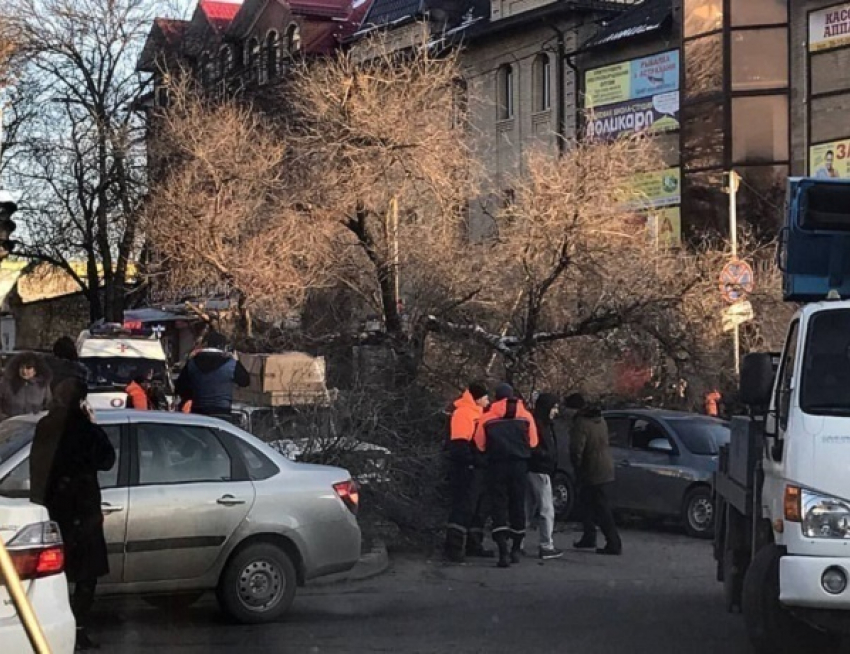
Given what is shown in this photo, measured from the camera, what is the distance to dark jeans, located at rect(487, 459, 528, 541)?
13477 mm

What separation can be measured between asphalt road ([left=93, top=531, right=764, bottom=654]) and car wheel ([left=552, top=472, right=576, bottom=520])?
3.90m

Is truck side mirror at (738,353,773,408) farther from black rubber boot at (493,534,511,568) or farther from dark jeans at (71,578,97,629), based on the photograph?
black rubber boot at (493,534,511,568)

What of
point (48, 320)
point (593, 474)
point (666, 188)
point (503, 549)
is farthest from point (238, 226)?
point (48, 320)

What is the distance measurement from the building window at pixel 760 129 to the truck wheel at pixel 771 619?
24.7m

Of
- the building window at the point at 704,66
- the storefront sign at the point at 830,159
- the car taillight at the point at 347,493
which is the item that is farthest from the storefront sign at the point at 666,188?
the car taillight at the point at 347,493

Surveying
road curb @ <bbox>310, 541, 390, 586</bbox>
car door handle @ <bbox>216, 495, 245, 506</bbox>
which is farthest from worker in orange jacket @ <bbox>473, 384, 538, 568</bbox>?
car door handle @ <bbox>216, 495, 245, 506</bbox>

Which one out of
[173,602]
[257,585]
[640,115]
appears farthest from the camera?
[640,115]

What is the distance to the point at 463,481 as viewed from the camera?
13.6 meters

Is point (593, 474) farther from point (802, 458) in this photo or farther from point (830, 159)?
point (830, 159)

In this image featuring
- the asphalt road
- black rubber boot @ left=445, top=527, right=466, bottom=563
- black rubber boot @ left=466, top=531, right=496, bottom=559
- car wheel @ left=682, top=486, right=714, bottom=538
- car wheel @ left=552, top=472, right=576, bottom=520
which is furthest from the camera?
car wheel @ left=552, top=472, right=576, bottom=520

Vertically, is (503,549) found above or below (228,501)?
below

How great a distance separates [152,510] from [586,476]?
6.41 meters

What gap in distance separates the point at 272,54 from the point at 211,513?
32.4 m

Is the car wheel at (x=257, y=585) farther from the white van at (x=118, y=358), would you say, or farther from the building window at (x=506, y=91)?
the building window at (x=506, y=91)
